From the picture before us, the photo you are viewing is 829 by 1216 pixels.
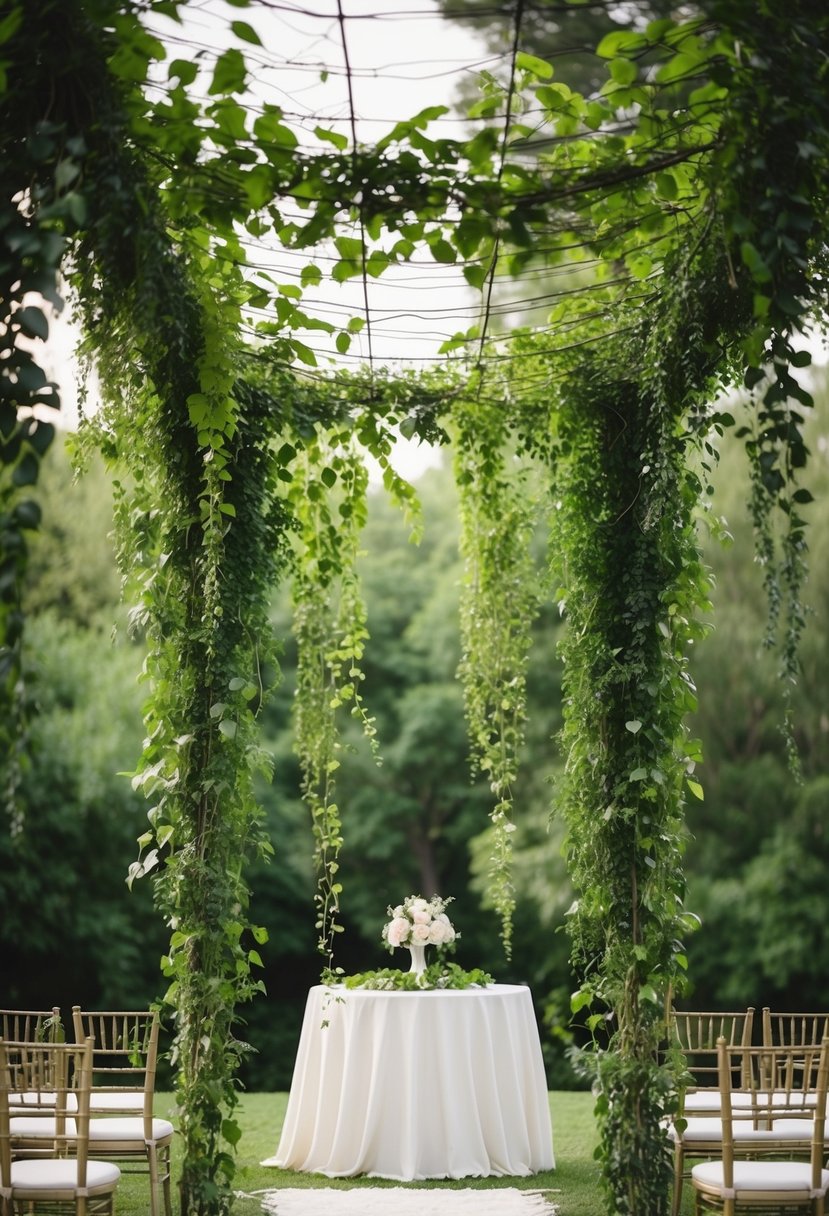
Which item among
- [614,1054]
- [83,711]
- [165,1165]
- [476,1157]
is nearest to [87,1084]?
[165,1165]

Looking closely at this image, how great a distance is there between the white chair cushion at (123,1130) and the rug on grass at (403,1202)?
2.32 ft

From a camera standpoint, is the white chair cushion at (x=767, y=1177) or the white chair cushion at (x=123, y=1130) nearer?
the white chair cushion at (x=767, y=1177)

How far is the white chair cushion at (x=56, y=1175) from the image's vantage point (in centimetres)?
397

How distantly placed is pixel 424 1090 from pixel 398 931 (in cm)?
81

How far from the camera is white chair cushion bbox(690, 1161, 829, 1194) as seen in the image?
4031 millimetres

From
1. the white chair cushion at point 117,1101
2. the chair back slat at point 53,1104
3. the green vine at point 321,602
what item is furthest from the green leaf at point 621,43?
the white chair cushion at point 117,1101

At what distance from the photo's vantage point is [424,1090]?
229 inches

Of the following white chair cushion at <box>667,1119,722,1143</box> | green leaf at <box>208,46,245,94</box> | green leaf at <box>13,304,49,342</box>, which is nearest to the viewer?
green leaf at <box>13,304,49,342</box>

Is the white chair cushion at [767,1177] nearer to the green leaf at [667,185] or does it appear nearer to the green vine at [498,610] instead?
the green vine at [498,610]

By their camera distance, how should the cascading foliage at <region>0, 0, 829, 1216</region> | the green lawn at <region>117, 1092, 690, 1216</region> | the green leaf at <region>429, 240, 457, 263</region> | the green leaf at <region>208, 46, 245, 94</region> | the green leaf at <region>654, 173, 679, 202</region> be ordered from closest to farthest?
the cascading foliage at <region>0, 0, 829, 1216</region> < the green leaf at <region>208, 46, 245, 94</region> < the green leaf at <region>654, 173, 679, 202</region> < the green leaf at <region>429, 240, 457, 263</region> < the green lawn at <region>117, 1092, 690, 1216</region>

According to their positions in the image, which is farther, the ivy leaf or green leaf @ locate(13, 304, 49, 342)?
the ivy leaf

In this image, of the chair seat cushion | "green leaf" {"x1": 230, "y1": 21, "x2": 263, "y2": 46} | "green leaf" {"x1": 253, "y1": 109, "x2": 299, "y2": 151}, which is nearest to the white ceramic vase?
the chair seat cushion

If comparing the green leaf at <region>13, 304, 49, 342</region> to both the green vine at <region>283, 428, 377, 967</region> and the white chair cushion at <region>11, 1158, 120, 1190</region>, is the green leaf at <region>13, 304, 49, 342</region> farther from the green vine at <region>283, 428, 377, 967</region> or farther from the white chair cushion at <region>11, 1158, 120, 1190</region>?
the white chair cushion at <region>11, 1158, 120, 1190</region>

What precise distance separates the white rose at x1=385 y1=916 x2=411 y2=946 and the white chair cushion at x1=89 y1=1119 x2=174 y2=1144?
182 centimetres
